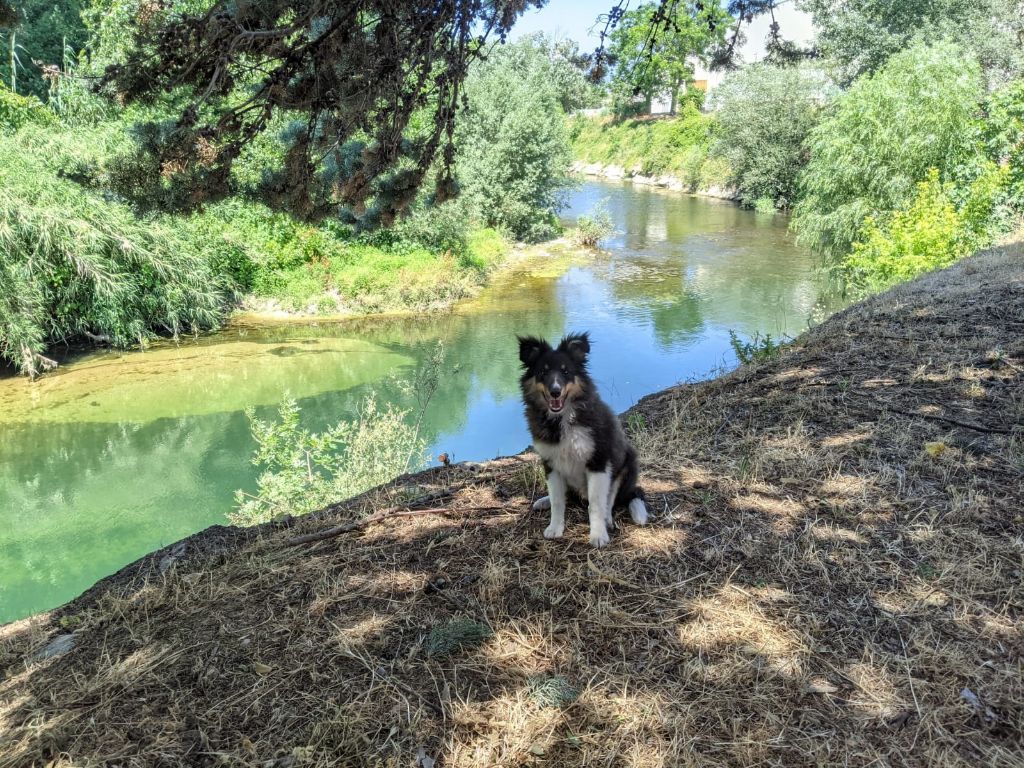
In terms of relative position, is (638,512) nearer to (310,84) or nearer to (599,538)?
(599,538)

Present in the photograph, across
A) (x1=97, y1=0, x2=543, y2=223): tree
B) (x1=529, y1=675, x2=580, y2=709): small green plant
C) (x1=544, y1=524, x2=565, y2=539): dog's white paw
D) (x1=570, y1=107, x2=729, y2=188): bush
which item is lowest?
(x1=529, y1=675, x2=580, y2=709): small green plant

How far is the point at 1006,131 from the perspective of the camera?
55.7ft

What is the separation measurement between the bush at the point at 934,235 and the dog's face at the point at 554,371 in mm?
13249

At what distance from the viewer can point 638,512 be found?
3.84m

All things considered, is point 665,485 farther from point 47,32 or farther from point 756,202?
point 756,202

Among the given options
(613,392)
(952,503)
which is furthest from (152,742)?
(613,392)

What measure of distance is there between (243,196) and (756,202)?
39.2m

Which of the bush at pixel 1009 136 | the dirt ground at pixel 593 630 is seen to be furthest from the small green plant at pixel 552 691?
the bush at pixel 1009 136

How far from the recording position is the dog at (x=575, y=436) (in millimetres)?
3482

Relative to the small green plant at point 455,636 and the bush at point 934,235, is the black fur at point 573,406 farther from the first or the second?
the bush at point 934,235

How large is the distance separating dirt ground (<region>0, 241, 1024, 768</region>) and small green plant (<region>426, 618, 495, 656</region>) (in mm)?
12

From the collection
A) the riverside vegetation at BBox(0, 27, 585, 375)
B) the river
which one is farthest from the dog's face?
the river

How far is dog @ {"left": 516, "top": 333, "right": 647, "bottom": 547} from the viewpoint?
348 centimetres

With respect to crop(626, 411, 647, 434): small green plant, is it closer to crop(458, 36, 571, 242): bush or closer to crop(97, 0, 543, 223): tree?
crop(97, 0, 543, 223): tree
